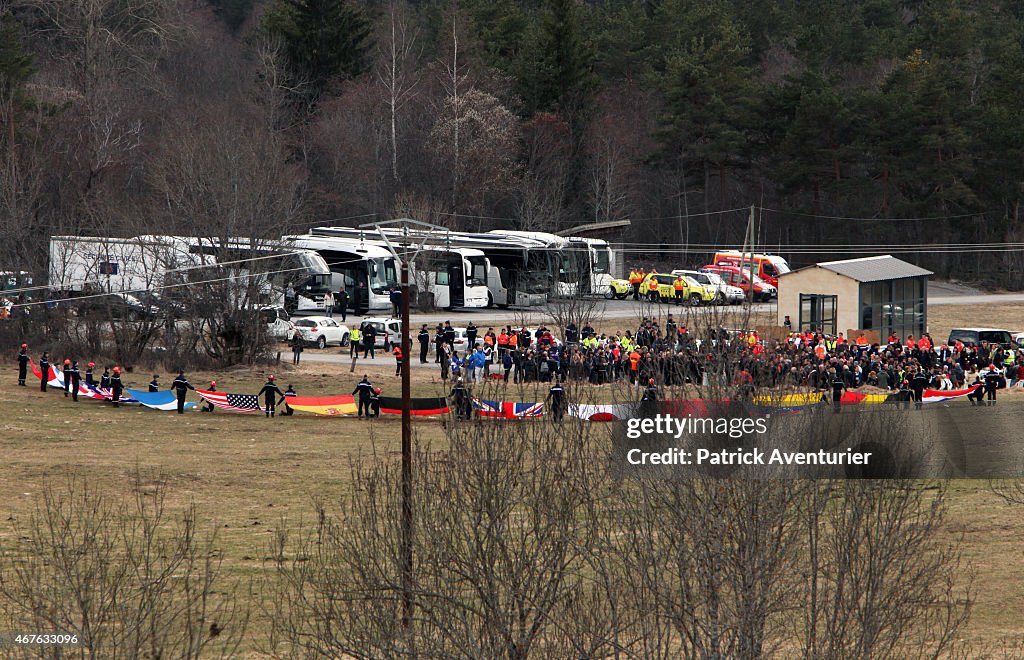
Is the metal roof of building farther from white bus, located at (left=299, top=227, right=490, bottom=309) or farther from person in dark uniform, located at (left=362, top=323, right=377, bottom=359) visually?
white bus, located at (left=299, top=227, right=490, bottom=309)

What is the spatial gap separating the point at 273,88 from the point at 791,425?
66275 mm

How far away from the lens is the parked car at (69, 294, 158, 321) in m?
44.9

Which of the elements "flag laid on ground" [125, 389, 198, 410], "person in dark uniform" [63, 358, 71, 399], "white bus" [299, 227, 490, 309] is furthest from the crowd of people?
"white bus" [299, 227, 490, 309]

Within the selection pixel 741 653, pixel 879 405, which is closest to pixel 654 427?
pixel 741 653

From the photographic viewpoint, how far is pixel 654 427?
58.7 ft

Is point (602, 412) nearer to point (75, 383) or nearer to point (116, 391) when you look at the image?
point (116, 391)

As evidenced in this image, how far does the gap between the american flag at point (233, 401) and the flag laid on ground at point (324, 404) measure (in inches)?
35.8

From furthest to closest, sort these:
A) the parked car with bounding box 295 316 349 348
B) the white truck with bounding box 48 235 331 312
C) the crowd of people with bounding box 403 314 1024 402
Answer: the parked car with bounding box 295 316 349 348, the white truck with bounding box 48 235 331 312, the crowd of people with bounding box 403 314 1024 402

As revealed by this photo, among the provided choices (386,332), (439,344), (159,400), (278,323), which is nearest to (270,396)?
(159,400)

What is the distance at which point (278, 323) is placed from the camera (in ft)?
160

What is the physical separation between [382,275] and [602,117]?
95.7ft

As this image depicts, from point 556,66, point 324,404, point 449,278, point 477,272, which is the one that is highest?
point 556,66

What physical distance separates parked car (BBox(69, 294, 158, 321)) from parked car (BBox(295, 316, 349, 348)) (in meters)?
5.59

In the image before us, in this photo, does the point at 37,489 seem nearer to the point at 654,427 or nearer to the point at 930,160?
the point at 654,427
